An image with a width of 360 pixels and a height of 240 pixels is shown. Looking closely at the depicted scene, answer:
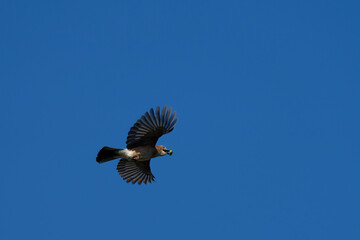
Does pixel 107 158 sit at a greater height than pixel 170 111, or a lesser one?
lesser

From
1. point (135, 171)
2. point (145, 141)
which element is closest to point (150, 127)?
point (145, 141)

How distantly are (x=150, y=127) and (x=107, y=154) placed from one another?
4.67 ft

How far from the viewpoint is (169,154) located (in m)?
15.6

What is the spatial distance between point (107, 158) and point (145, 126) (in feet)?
4.64

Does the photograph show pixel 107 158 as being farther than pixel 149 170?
No

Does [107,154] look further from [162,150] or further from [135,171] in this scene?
[135,171]

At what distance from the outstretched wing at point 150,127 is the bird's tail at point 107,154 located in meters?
0.43

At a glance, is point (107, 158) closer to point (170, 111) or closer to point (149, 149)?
point (149, 149)

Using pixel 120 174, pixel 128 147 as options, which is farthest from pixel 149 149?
pixel 120 174

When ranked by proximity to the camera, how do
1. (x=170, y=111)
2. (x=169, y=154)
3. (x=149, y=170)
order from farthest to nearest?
(x=149, y=170), (x=169, y=154), (x=170, y=111)

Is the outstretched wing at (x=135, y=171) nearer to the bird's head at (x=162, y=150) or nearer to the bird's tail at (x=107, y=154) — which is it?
the bird's head at (x=162, y=150)

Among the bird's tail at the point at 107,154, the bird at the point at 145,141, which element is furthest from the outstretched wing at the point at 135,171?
the bird's tail at the point at 107,154

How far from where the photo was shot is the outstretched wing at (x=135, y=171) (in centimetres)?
1644

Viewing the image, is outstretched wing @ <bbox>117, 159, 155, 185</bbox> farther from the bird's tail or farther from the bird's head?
the bird's tail
